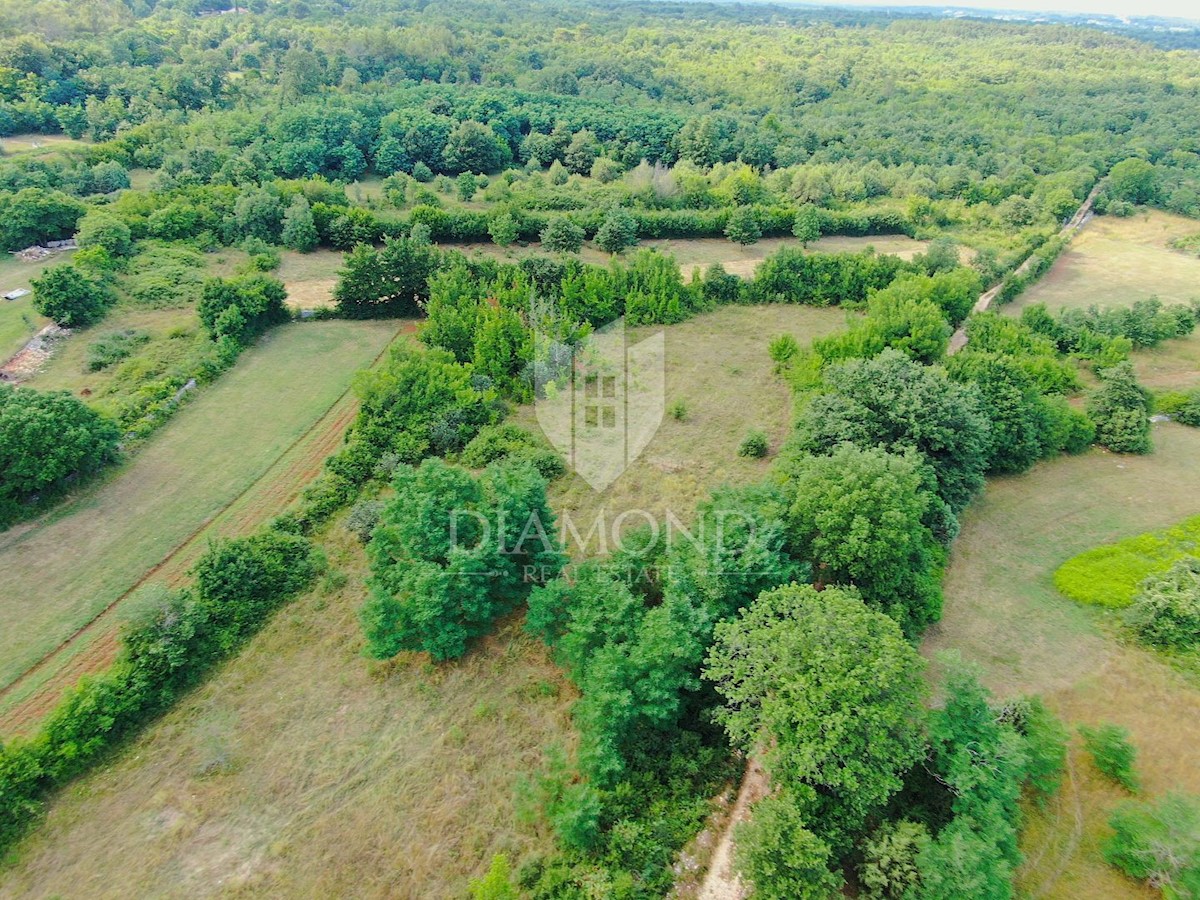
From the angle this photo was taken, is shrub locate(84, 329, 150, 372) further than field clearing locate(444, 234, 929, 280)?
No

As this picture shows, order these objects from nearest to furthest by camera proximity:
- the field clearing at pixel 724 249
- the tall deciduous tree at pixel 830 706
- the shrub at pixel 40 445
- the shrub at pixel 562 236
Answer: the tall deciduous tree at pixel 830 706 → the shrub at pixel 40 445 → the shrub at pixel 562 236 → the field clearing at pixel 724 249

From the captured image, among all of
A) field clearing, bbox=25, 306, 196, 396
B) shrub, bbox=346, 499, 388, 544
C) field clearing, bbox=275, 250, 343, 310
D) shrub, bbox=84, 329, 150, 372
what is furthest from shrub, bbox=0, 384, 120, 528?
field clearing, bbox=275, 250, 343, 310

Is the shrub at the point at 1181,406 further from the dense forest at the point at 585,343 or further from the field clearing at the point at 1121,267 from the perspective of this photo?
the field clearing at the point at 1121,267

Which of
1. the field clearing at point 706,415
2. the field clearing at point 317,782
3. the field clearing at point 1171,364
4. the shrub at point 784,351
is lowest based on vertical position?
the field clearing at point 317,782

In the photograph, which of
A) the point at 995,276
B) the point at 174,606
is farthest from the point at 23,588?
the point at 995,276

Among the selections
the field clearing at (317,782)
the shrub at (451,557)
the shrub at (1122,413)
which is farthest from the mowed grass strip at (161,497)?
the shrub at (1122,413)

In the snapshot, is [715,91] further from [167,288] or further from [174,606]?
[174,606]

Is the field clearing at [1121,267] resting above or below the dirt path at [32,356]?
below

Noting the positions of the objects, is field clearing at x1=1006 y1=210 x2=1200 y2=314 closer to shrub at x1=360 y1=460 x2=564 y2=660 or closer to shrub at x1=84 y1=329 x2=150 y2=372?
shrub at x1=360 y1=460 x2=564 y2=660
